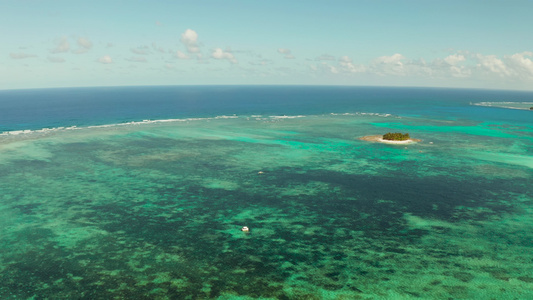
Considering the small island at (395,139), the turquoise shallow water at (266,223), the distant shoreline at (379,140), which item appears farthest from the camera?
the small island at (395,139)

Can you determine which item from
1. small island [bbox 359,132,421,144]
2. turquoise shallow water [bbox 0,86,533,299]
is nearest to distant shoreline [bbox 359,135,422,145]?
small island [bbox 359,132,421,144]

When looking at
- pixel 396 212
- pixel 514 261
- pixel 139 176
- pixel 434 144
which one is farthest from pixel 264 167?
pixel 434 144

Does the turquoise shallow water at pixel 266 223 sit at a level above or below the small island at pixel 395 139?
below

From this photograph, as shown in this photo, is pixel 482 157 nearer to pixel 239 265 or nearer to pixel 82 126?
pixel 239 265

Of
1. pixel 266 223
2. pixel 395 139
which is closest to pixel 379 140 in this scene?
pixel 395 139

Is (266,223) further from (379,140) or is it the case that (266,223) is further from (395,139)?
(379,140)

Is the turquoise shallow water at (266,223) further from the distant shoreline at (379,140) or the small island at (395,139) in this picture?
the small island at (395,139)

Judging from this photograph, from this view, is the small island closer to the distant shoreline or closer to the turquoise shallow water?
the distant shoreline

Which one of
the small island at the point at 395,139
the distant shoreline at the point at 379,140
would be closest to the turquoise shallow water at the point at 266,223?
the distant shoreline at the point at 379,140

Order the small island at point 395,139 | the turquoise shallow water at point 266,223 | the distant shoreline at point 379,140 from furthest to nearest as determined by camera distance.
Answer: the small island at point 395,139
the distant shoreline at point 379,140
the turquoise shallow water at point 266,223
